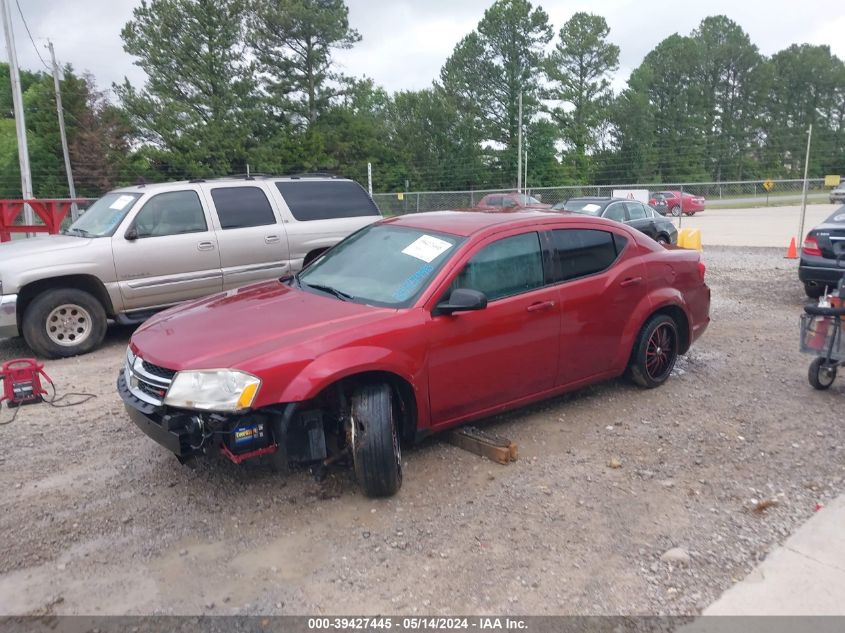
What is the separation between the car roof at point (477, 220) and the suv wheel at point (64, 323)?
12.5ft

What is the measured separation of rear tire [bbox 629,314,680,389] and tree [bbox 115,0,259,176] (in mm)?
35644

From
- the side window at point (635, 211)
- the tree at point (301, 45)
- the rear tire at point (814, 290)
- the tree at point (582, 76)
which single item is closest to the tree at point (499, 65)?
the tree at point (582, 76)

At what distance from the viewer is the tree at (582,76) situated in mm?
53688

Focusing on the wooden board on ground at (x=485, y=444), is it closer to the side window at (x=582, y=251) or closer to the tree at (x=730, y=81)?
the side window at (x=582, y=251)

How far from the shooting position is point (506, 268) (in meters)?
4.70

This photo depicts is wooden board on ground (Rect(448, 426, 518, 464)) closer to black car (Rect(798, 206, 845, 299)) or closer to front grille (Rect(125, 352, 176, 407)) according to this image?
front grille (Rect(125, 352, 176, 407))

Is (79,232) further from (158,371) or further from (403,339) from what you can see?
(403,339)

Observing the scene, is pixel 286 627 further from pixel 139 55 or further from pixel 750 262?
pixel 139 55

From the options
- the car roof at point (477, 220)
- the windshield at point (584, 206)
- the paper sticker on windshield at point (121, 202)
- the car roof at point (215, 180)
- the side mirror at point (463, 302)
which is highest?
the car roof at point (215, 180)

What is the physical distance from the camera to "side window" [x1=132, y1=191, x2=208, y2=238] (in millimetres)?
7602

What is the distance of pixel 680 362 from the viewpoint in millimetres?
6668

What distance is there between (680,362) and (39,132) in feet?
148

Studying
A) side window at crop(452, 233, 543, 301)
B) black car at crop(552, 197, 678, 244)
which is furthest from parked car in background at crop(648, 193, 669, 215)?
side window at crop(452, 233, 543, 301)

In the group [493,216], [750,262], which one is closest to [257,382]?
[493,216]
